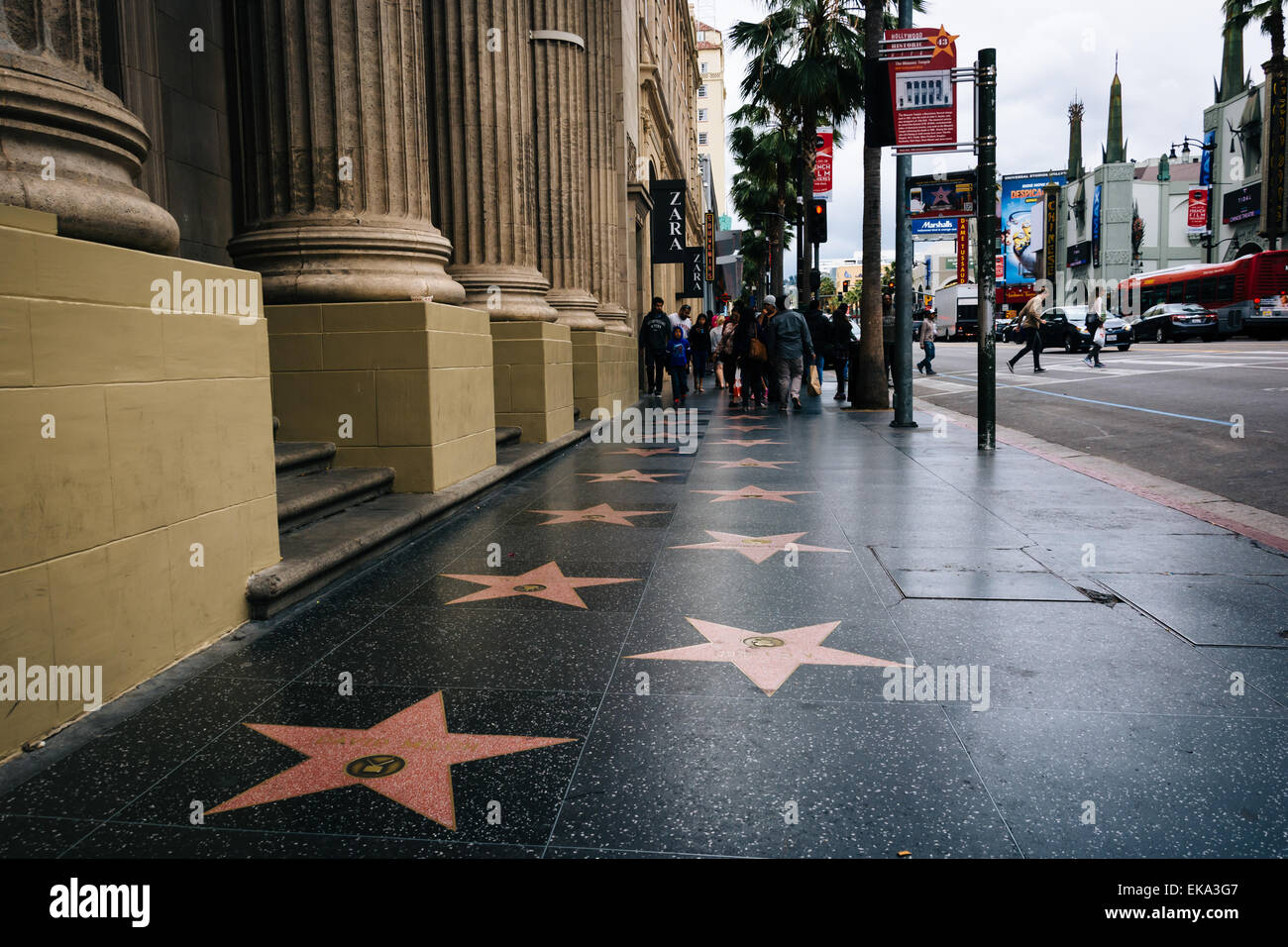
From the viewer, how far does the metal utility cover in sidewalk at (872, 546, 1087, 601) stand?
4922mm

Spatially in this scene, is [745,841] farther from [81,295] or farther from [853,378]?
[853,378]

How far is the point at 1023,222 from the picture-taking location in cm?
10300

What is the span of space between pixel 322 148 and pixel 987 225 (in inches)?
296

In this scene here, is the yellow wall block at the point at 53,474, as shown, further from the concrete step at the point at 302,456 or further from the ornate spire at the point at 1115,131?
the ornate spire at the point at 1115,131

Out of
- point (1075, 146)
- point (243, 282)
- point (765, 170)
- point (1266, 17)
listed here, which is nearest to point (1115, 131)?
point (1075, 146)

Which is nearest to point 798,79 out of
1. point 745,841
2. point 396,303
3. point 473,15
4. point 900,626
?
point 473,15

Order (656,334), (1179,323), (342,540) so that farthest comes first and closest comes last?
(1179,323)
(656,334)
(342,540)

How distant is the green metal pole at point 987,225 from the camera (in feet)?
36.5

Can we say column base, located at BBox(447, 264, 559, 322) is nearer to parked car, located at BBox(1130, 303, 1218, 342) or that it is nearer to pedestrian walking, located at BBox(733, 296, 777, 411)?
pedestrian walking, located at BBox(733, 296, 777, 411)

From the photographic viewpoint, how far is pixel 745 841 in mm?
2541

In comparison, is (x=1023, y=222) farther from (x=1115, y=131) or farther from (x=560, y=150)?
A: (x=560, y=150)

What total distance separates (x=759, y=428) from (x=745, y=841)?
12.0 metres

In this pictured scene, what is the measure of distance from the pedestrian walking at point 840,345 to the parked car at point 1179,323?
93.1ft

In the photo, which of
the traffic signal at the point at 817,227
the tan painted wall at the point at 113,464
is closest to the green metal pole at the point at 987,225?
the tan painted wall at the point at 113,464
